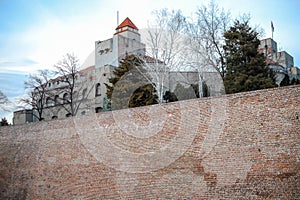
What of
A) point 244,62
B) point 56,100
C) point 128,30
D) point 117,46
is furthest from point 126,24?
point 244,62

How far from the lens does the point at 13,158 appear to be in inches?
492

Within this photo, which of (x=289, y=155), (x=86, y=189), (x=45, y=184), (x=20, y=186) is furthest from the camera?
(x=20, y=186)

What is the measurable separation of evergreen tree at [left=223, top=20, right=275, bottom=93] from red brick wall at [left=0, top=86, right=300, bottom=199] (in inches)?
252

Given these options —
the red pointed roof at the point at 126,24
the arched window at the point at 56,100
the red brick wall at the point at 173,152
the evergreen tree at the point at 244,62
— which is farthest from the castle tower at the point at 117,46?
the red brick wall at the point at 173,152

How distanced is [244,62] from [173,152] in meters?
7.98

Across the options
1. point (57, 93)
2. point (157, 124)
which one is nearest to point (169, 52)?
point (157, 124)

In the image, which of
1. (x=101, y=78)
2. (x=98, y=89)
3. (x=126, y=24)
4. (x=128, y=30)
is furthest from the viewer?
(x=126, y=24)

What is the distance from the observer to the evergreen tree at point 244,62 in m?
13.7

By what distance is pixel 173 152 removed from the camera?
8.48m

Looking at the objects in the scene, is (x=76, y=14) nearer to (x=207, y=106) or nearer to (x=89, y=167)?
(x=89, y=167)

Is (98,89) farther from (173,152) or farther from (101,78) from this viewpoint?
(173,152)

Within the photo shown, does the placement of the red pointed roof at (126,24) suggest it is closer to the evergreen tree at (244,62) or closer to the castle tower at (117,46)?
the castle tower at (117,46)

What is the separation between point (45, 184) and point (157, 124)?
17.1 ft

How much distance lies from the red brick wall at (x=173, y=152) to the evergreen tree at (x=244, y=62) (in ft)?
21.0
